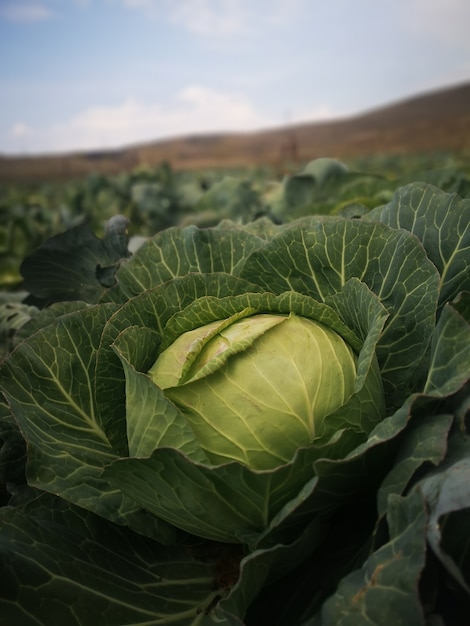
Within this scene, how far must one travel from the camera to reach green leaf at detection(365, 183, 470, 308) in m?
1.38

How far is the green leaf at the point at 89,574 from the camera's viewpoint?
1141mm

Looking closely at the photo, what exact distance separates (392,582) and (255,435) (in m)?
0.38

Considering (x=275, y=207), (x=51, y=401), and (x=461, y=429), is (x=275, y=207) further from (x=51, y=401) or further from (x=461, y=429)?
(x=461, y=429)

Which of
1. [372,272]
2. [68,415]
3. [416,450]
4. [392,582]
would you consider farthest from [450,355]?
[68,415]

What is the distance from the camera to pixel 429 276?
1.30 meters

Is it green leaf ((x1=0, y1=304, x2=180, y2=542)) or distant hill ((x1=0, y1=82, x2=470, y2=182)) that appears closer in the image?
green leaf ((x1=0, y1=304, x2=180, y2=542))

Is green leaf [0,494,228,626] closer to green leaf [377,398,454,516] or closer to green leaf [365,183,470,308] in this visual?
green leaf [377,398,454,516]

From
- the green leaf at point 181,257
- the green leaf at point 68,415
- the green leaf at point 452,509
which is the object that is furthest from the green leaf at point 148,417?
the green leaf at point 452,509

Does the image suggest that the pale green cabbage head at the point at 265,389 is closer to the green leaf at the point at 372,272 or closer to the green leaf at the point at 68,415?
the green leaf at the point at 372,272

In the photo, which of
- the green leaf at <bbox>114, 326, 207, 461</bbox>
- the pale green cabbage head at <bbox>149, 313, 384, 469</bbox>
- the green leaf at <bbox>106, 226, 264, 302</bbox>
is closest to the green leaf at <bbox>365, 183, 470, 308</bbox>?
the pale green cabbage head at <bbox>149, 313, 384, 469</bbox>

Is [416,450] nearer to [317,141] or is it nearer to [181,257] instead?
[181,257]

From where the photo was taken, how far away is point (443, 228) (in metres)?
1.42

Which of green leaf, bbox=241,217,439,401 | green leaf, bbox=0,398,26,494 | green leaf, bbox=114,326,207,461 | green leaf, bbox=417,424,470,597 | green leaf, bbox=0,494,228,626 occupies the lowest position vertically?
green leaf, bbox=0,494,228,626

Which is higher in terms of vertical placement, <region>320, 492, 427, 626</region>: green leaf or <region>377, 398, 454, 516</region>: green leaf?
<region>377, 398, 454, 516</region>: green leaf
